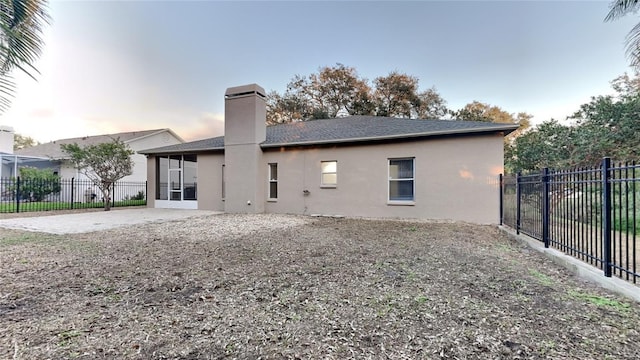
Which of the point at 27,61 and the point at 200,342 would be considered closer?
the point at 200,342

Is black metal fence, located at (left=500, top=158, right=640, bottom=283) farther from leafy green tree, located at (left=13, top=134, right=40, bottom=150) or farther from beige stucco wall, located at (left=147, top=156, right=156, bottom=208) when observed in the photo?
leafy green tree, located at (left=13, top=134, right=40, bottom=150)

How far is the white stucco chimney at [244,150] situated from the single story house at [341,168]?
0.04 metres

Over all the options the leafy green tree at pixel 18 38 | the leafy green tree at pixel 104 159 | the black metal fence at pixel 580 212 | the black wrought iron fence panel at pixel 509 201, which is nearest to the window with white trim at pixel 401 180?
the black wrought iron fence panel at pixel 509 201

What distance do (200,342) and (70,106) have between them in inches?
642

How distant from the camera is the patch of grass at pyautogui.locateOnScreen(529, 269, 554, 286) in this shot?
3.62 metres

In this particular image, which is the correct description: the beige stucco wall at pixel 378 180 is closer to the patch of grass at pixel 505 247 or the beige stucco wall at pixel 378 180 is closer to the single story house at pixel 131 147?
Answer: the patch of grass at pixel 505 247

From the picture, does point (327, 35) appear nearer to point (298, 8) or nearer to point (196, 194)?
point (298, 8)

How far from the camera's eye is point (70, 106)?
1310 centimetres

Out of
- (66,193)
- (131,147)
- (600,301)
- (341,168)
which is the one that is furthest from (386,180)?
(66,193)

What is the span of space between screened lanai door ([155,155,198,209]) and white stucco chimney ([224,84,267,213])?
2673mm

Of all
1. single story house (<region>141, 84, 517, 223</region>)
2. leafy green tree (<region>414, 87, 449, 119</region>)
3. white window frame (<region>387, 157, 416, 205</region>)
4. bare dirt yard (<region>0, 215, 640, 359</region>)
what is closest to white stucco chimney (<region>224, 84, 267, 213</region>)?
single story house (<region>141, 84, 517, 223</region>)

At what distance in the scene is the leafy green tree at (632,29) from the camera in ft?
14.4

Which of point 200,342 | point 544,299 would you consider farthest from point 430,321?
point 200,342

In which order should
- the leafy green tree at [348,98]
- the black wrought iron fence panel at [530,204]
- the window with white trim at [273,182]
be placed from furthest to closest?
the leafy green tree at [348,98] < the window with white trim at [273,182] < the black wrought iron fence panel at [530,204]
